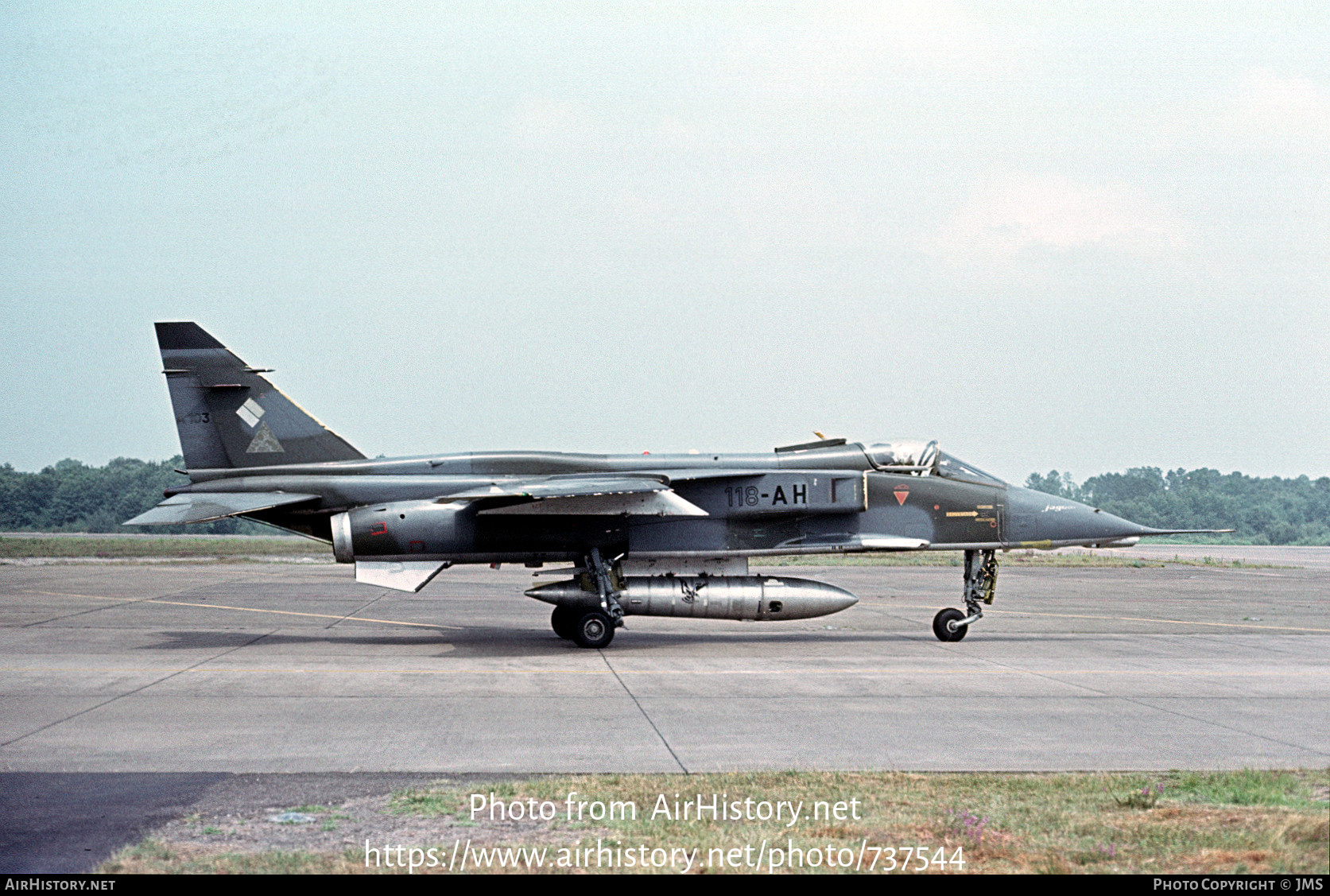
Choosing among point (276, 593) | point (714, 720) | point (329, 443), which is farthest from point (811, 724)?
point (276, 593)

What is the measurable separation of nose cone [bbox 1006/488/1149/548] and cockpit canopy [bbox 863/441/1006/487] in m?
0.51

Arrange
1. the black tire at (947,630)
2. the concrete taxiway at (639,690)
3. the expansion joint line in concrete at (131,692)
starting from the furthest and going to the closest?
the black tire at (947,630)
the expansion joint line in concrete at (131,692)
the concrete taxiway at (639,690)

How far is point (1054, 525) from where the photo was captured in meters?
18.3

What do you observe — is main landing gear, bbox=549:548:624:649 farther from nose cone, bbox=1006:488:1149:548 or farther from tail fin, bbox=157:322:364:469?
nose cone, bbox=1006:488:1149:548

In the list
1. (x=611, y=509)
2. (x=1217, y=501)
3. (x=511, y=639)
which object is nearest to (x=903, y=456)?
(x=611, y=509)

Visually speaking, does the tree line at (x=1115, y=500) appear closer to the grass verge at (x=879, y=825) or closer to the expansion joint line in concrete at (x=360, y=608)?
the expansion joint line in concrete at (x=360, y=608)

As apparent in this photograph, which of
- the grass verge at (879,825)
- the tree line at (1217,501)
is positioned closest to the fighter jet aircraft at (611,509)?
the grass verge at (879,825)

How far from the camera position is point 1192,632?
1995cm

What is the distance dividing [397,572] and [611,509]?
10.9ft

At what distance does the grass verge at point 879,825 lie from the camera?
5.91 meters

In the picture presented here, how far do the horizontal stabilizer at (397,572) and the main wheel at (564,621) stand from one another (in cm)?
218

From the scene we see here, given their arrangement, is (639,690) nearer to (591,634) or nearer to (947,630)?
(591,634)

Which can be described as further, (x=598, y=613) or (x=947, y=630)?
(x=947, y=630)

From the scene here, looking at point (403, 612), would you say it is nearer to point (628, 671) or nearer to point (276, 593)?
point (276, 593)
